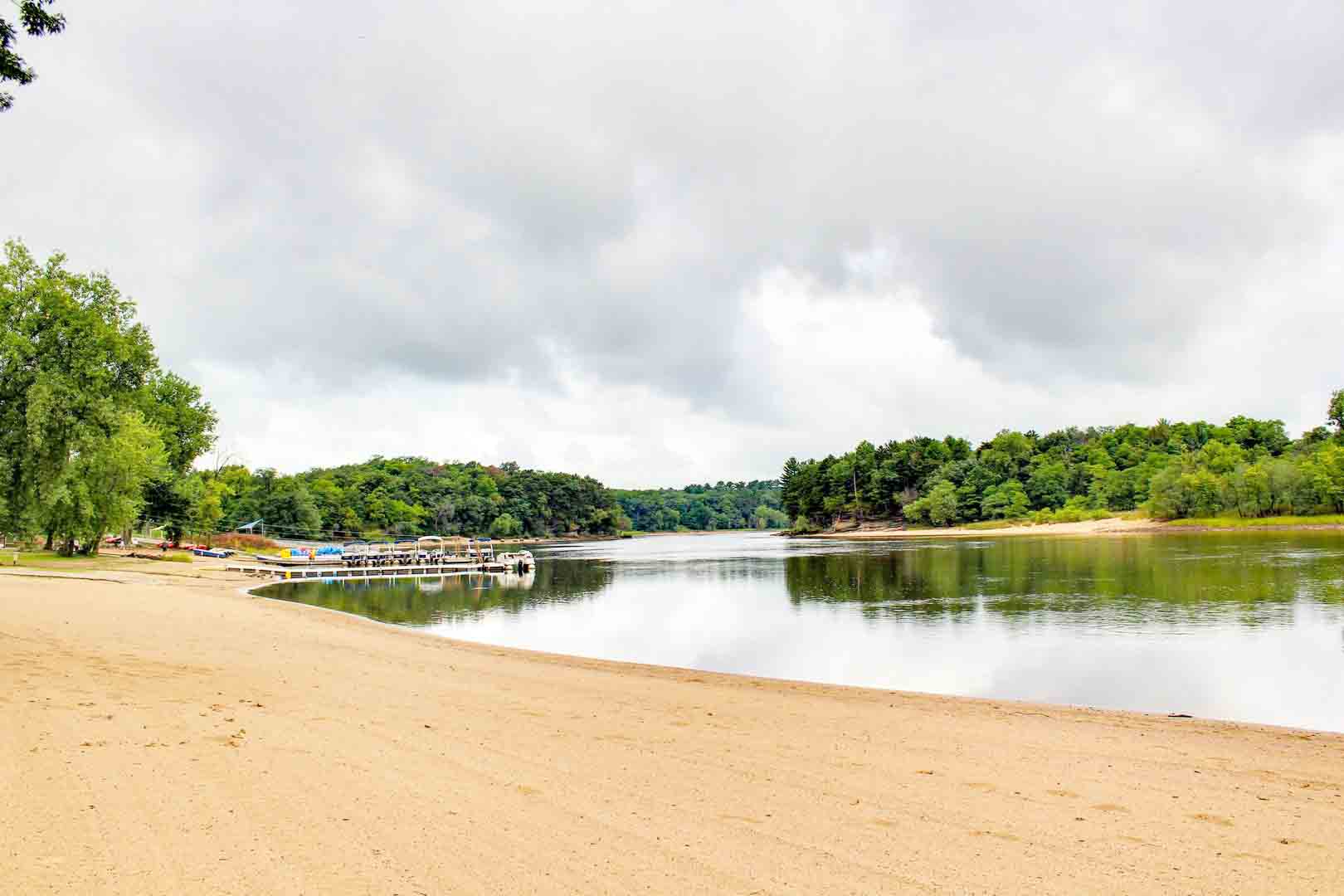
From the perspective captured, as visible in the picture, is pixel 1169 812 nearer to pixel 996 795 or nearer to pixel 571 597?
pixel 996 795

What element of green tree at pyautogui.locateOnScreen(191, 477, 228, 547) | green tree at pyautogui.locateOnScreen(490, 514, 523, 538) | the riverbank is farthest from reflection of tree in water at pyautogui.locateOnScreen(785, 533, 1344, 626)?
green tree at pyautogui.locateOnScreen(490, 514, 523, 538)

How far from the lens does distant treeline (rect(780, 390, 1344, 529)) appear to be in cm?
8256

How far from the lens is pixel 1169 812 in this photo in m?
6.34

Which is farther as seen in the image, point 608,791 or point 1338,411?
point 1338,411

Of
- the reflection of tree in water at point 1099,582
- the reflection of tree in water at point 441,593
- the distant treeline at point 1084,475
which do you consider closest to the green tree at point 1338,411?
the distant treeline at point 1084,475

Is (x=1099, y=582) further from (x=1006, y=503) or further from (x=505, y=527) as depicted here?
(x=505, y=527)

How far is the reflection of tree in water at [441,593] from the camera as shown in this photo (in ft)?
99.7

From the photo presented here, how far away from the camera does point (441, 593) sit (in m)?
40.0

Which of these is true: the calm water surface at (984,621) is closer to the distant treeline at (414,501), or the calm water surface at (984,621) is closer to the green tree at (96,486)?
the green tree at (96,486)

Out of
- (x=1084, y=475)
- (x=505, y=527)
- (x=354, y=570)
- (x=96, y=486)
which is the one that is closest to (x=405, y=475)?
(x=505, y=527)

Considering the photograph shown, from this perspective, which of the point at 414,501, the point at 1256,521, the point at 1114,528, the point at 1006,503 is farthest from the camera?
the point at 414,501

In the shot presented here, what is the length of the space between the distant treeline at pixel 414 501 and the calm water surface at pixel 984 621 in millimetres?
61924

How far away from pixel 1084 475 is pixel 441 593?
10393 centimetres

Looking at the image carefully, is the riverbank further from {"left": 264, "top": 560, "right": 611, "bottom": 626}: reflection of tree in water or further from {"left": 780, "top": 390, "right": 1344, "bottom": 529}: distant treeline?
{"left": 264, "top": 560, "right": 611, "bottom": 626}: reflection of tree in water
